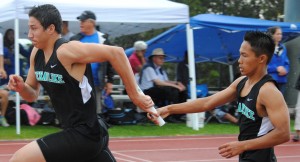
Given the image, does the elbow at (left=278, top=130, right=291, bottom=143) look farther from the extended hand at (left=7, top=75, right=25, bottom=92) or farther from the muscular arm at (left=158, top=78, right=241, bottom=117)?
the extended hand at (left=7, top=75, right=25, bottom=92)

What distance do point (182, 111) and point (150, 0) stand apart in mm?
7633

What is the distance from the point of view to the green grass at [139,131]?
10477 millimetres

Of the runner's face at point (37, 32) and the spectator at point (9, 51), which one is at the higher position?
the runner's face at point (37, 32)

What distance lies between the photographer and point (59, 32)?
14.5 feet

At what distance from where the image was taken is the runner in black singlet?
3994 mm

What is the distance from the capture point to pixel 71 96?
14.0 ft

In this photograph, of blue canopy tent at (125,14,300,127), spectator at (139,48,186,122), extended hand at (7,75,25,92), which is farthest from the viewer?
blue canopy tent at (125,14,300,127)

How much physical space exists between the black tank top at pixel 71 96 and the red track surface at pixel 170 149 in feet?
13.7

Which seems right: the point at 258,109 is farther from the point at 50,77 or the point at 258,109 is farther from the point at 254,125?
the point at 50,77

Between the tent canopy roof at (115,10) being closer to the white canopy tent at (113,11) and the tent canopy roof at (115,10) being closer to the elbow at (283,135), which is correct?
the white canopy tent at (113,11)

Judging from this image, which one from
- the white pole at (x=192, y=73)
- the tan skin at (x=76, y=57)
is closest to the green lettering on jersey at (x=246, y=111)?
the tan skin at (x=76, y=57)

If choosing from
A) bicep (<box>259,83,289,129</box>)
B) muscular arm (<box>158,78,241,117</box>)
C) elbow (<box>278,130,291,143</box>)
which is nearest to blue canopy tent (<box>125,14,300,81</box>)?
muscular arm (<box>158,78,241,117</box>)

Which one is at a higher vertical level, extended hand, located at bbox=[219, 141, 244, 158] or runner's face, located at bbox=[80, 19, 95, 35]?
runner's face, located at bbox=[80, 19, 95, 35]

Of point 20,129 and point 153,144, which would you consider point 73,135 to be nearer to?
point 153,144
